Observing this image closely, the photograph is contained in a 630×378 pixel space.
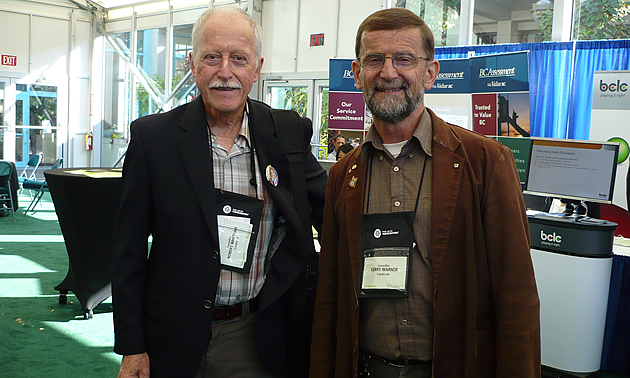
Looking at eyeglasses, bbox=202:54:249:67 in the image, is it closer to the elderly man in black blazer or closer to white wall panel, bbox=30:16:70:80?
the elderly man in black blazer

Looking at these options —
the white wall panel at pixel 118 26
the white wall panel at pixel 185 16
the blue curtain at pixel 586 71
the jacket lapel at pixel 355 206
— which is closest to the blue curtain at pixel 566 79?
the blue curtain at pixel 586 71

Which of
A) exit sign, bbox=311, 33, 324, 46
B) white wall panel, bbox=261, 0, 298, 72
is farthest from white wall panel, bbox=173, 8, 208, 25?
exit sign, bbox=311, 33, 324, 46

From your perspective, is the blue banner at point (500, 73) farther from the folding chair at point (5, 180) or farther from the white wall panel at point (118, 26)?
the white wall panel at point (118, 26)

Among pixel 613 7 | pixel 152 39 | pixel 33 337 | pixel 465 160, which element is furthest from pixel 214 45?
pixel 152 39

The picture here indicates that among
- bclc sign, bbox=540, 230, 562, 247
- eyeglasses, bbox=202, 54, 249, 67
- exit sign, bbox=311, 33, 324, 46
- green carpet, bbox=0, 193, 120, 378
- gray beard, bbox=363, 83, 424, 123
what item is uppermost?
exit sign, bbox=311, 33, 324, 46

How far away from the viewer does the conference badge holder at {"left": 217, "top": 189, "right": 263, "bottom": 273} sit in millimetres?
1562

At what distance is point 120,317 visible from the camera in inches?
60.1

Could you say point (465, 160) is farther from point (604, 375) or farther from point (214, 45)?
point (604, 375)

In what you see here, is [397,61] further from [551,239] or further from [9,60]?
[9,60]

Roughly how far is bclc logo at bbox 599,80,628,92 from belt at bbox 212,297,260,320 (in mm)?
5329

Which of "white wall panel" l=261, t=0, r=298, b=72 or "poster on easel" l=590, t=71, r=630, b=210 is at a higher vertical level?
"white wall panel" l=261, t=0, r=298, b=72

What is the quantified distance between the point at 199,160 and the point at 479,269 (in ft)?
2.77

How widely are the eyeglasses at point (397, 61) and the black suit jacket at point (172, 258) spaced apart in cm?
48

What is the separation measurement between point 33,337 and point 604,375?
4.32m
